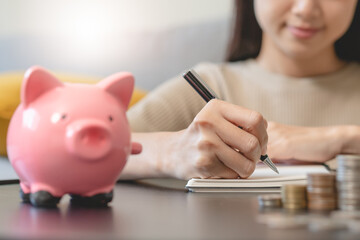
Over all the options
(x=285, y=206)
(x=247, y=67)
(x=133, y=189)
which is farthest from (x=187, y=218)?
(x=247, y=67)

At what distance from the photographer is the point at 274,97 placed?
57.2 inches

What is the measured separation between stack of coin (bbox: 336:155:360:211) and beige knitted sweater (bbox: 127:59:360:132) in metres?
0.89

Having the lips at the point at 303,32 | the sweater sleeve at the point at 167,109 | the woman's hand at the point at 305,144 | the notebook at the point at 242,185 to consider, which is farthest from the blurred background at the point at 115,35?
the notebook at the point at 242,185

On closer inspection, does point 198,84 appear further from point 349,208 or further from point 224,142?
point 349,208

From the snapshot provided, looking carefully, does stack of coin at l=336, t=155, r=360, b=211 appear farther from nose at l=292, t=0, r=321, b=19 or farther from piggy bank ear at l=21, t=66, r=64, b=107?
nose at l=292, t=0, r=321, b=19

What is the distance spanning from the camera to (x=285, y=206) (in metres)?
0.50

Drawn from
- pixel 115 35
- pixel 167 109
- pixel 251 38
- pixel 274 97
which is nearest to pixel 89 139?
pixel 167 109

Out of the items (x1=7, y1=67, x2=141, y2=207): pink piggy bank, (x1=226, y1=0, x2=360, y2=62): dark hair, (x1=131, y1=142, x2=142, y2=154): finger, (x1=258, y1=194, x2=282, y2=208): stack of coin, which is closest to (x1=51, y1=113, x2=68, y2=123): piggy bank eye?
(x1=7, y1=67, x2=141, y2=207): pink piggy bank

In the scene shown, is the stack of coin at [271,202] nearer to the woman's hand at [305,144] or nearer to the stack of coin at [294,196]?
the stack of coin at [294,196]

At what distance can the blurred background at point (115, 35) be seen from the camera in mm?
1674

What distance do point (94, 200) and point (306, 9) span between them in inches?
35.3

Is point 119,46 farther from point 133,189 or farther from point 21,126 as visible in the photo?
point 21,126

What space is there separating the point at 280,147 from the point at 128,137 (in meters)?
0.65

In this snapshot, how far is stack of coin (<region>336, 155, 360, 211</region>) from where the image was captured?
469mm
